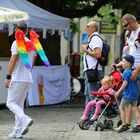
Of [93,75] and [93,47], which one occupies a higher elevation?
[93,47]

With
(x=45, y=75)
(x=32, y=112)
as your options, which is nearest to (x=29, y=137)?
(x=32, y=112)

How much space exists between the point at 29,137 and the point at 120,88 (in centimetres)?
181

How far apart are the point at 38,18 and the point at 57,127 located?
4.69 meters

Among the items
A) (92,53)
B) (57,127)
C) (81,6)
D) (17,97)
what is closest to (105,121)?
(57,127)

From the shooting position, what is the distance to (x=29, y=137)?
9172mm

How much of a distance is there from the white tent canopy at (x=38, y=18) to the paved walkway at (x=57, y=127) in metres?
2.28

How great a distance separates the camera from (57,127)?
10.6m

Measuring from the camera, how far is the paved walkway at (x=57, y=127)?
30.3ft

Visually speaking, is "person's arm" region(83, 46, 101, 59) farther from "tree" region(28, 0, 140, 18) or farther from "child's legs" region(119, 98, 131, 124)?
"tree" region(28, 0, 140, 18)

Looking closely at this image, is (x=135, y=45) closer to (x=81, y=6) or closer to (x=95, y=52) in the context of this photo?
(x=95, y=52)

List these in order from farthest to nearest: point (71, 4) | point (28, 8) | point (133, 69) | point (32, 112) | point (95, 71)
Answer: point (71, 4) → point (28, 8) → point (32, 112) → point (95, 71) → point (133, 69)

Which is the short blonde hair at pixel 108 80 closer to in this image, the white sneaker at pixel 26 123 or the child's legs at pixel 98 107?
the child's legs at pixel 98 107

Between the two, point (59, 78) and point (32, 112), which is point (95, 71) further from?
point (59, 78)

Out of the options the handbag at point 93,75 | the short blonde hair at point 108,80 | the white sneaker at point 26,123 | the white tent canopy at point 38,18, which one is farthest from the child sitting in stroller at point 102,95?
the white tent canopy at point 38,18
